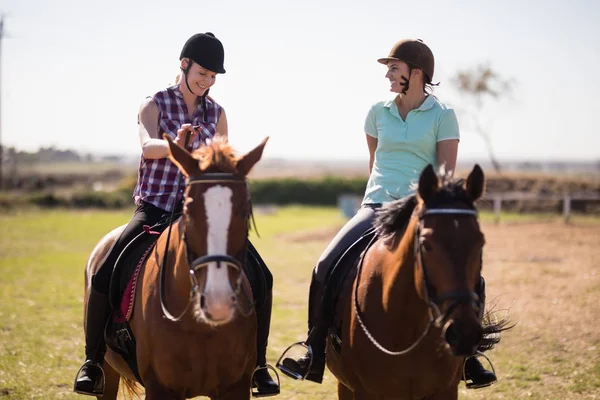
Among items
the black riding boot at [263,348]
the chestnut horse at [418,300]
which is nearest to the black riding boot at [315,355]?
the chestnut horse at [418,300]

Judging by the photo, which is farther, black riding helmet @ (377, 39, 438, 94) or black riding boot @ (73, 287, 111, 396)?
black riding boot @ (73, 287, 111, 396)

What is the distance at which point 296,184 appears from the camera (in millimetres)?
52781

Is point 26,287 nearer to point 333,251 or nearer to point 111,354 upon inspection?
point 111,354

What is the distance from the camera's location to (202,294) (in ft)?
11.5

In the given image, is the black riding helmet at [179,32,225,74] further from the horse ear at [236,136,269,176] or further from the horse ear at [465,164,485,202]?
the horse ear at [465,164,485,202]

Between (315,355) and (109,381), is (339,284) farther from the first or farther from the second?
(109,381)

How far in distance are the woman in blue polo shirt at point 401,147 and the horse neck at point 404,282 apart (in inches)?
29.7

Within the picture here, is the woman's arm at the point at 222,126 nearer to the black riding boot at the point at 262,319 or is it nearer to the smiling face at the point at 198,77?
the smiling face at the point at 198,77

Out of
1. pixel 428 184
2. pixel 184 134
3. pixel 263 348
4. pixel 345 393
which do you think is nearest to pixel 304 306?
pixel 345 393

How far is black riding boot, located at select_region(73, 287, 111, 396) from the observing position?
5.01 m

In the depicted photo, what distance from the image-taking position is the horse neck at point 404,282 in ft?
12.7

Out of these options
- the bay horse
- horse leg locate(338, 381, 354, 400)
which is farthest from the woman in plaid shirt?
horse leg locate(338, 381, 354, 400)

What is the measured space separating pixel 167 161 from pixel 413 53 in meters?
2.10

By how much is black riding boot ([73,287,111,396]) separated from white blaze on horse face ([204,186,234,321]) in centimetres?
185
